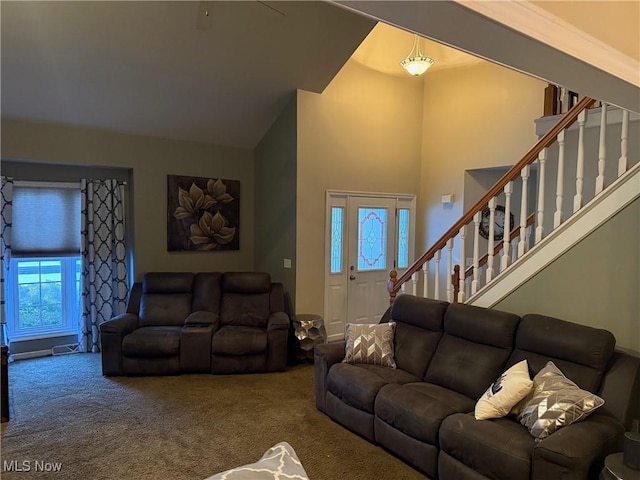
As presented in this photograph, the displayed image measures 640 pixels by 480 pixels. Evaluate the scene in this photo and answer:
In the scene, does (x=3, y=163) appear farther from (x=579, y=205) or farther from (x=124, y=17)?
(x=579, y=205)

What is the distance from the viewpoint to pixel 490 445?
7.63 ft

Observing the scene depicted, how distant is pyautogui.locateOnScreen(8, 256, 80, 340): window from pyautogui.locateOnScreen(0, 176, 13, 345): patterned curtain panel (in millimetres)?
183

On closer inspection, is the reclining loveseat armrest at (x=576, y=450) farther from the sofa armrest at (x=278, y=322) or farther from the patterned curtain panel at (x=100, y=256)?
the patterned curtain panel at (x=100, y=256)

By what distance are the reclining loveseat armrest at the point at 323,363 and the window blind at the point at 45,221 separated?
345 centimetres

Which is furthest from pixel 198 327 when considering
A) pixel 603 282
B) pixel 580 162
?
pixel 580 162

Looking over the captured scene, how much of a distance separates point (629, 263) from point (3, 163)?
Result: 19.6 ft

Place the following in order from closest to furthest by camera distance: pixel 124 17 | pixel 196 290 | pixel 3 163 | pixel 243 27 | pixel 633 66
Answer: pixel 633 66 → pixel 124 17 → pixel 243 27 → pixel 3 163 → pixel 196 290

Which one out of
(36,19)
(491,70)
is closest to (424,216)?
(491,70)

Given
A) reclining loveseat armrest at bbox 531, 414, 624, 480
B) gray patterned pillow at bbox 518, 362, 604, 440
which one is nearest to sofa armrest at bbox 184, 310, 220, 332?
gray patterned pillow at bbox 518, 362, 604, 440

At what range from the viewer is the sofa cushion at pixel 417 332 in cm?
342

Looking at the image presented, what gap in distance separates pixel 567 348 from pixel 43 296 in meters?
5.50

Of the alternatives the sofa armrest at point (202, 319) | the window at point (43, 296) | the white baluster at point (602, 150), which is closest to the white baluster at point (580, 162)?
the white baluster at point (602, 150)

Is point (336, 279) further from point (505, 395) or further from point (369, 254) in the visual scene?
point (505, 395)

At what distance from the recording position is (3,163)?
4.67 metres
